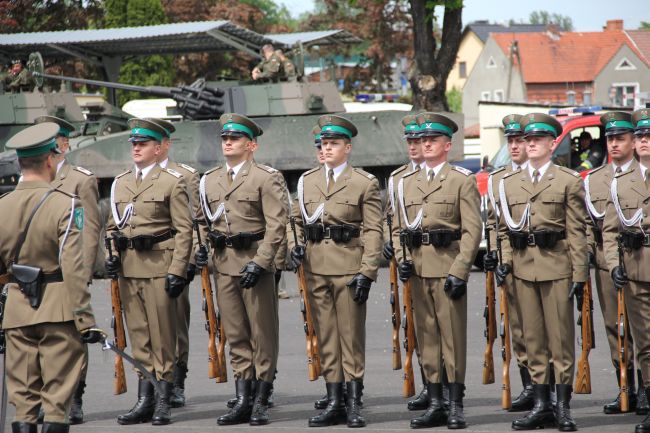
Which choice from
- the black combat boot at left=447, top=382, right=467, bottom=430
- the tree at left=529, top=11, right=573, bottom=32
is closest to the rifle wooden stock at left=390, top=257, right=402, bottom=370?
the black combat boot at left=447, top=382, right=467, bottom=430

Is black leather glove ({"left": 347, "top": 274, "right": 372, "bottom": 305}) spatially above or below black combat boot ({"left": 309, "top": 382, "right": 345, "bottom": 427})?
above

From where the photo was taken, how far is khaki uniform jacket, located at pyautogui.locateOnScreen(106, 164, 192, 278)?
9.47 metres

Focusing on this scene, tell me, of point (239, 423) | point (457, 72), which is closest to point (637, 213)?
point (239, 423)

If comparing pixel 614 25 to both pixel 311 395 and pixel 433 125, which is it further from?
pixel 433 125

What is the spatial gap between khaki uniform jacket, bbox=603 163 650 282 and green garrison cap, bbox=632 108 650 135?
295mm

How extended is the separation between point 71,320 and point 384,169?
1513 cm

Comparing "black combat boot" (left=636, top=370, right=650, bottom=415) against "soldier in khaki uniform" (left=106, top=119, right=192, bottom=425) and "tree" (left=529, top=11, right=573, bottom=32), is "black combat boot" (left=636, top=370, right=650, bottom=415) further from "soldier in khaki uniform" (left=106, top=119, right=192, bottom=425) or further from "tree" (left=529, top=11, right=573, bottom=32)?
"tree" (left=529, top=11, right=573, bottom=32)

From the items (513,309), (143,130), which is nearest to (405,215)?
(513,309)

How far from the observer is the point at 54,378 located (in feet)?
23.6

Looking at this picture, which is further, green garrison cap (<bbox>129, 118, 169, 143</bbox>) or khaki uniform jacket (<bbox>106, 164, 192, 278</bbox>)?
green garrison cap (<bbox>129, 118, 169, 143</bbox>)

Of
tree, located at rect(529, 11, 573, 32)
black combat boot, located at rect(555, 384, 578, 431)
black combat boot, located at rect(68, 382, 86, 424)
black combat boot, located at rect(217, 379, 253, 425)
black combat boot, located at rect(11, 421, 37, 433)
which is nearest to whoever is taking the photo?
black combat boot, located at rect(11, 421, 37, 433)

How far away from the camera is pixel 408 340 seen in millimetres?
9234

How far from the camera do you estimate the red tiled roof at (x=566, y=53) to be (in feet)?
246

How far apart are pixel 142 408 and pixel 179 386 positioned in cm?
77
